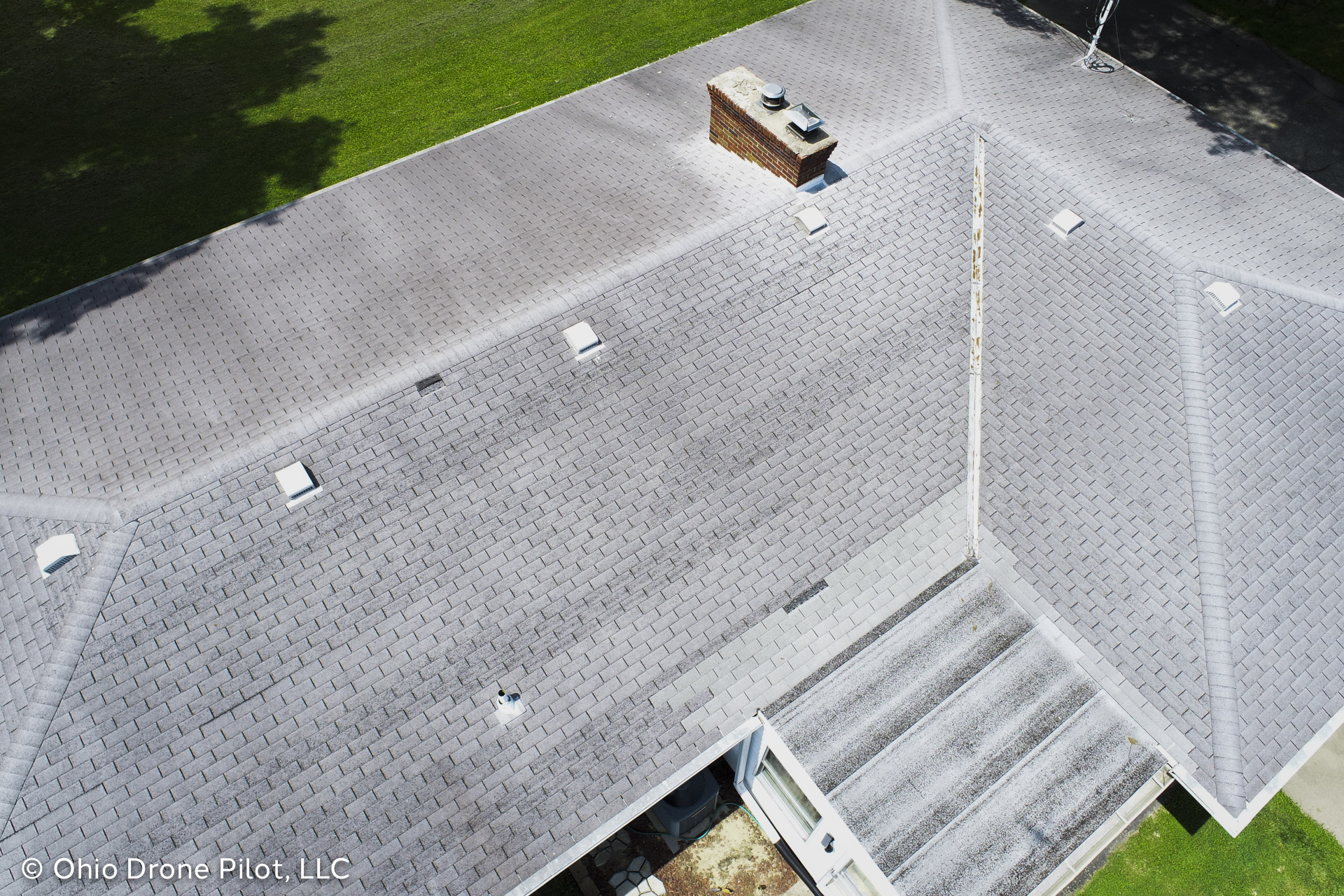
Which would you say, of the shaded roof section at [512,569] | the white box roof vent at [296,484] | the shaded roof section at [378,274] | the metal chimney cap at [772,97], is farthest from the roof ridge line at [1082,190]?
the white box roof vent at [296,484]

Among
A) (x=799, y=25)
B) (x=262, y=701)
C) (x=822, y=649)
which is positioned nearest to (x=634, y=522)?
(x=822, y=649)

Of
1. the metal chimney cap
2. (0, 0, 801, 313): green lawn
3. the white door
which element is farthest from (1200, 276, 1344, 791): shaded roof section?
(0, 0, 801, 313): green lawn

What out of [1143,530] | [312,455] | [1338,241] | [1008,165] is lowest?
[1143,530]

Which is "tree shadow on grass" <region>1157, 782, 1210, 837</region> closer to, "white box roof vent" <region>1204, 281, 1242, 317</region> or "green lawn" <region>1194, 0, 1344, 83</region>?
"white box roof vent" <region>1204, 281, 1242, 317</region>

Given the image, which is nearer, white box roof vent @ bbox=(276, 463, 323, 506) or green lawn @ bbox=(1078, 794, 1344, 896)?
white box roof vent @ bbox=(276, 463, 323, 506)

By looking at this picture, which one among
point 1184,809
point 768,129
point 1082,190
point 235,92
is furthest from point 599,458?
point 235,92

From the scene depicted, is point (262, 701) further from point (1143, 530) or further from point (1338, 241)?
point (1338, 241)
